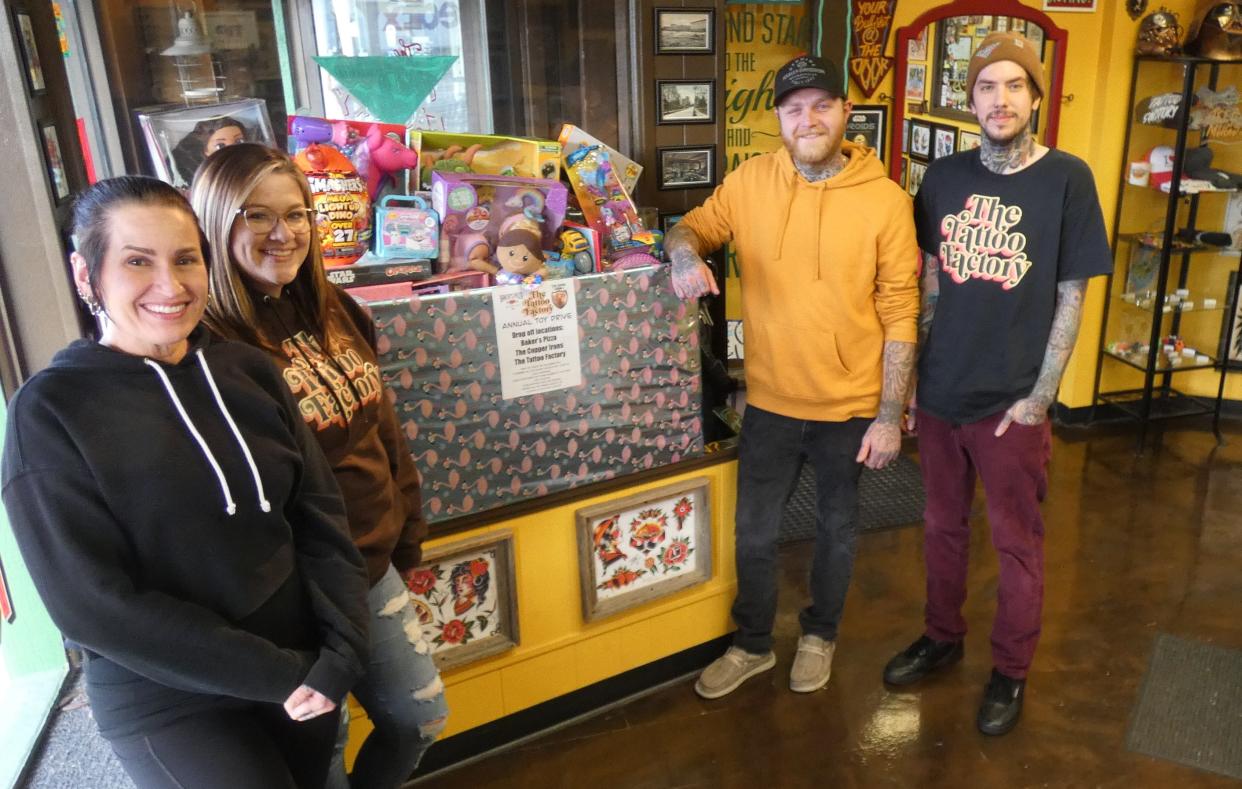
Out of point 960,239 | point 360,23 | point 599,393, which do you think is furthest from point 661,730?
point 360,23

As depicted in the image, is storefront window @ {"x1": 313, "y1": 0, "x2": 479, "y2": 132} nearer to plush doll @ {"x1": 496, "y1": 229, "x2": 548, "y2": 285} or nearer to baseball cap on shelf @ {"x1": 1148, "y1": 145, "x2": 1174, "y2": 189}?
plush doll @ {"x1": 496, "y1": 229, "x2": 548, "y2": 285}

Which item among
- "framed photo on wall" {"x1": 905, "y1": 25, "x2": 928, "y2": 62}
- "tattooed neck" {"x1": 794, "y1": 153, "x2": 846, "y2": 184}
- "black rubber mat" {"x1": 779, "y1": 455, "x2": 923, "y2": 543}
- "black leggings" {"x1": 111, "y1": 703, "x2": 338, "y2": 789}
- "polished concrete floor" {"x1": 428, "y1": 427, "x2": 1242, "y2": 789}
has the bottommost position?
"polished concrete floor" {"x1": 428, "y1": 427, "x2": 1242, "y2": 789}

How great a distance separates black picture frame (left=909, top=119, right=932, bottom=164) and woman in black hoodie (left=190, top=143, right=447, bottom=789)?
9.69 feet

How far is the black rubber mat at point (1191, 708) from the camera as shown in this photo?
233 cm

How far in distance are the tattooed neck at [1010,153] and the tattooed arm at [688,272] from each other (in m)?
0.68

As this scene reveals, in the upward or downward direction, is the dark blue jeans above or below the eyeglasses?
below

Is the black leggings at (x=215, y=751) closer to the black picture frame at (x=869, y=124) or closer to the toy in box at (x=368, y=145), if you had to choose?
the toy in box at (x=368, y=145)

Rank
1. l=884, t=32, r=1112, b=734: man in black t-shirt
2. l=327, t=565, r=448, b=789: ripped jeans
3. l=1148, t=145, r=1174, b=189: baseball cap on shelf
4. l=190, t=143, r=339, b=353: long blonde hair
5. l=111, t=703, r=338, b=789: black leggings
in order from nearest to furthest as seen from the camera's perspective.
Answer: l=111, t=703, r=338, b=789: black leggings < l=190, t=143, r=339, b=353: long blonde hair < l=327, t=565, r=448, b=789: ripped jeans < l=884, t=32, r=1112, b=734: man in black t-shirt < l=1148, t=145, r=1174, b=189: baseball cap on shelf

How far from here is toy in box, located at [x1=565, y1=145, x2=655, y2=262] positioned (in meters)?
2.33

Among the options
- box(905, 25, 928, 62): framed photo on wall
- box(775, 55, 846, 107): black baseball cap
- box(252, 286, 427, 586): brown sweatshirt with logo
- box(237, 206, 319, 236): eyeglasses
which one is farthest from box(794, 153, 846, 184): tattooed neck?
box(905, 25, 928, 62): framed photo on wall

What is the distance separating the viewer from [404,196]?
2.15 meters

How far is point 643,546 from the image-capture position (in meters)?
2.46

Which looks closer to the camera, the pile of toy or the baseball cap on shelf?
the pile of toy

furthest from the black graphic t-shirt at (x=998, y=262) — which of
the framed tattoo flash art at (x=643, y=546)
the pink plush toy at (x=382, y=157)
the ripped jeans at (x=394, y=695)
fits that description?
the ripped jeans at (x=394, y=695)
